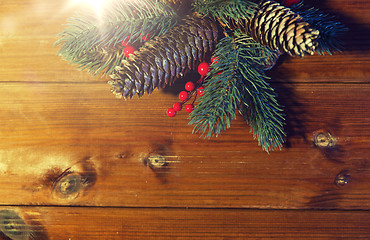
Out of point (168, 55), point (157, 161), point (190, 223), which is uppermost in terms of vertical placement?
point (168, 55)

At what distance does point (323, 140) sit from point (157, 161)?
1.18ft

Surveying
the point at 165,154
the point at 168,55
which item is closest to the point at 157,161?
the point at 165,154

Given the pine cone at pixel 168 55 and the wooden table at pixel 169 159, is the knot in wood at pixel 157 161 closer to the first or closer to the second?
the wooden table at pixel 169 159

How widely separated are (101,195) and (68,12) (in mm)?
411

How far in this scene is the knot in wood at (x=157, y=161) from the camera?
55 cm

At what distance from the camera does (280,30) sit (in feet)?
1.21

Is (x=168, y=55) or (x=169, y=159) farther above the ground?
(x=168, y=55)

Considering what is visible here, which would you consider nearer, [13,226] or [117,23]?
[117,23]

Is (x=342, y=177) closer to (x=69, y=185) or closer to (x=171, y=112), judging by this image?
(x=171, y=112)

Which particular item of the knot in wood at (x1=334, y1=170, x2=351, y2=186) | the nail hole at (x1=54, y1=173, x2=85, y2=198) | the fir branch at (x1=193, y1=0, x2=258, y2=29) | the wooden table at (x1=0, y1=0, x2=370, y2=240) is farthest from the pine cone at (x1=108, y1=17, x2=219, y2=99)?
the knot in wood at (x1=334, y1=170, x2=351, y2=186)

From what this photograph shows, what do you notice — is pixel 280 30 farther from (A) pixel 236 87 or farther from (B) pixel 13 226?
(B) pixel 13 226

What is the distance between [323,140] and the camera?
55 cm

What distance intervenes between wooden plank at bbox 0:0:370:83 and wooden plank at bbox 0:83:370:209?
0.02 meters

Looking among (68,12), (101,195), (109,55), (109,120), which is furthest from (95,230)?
(68,12)
